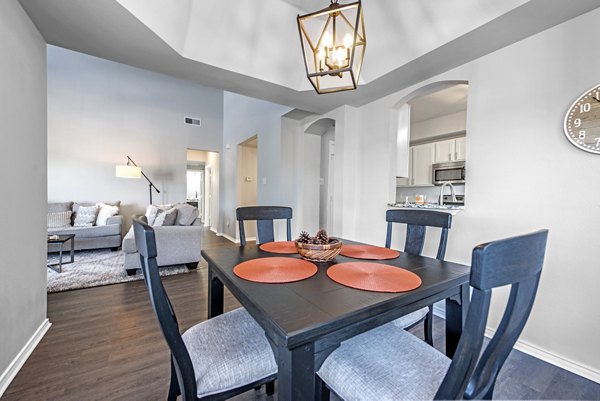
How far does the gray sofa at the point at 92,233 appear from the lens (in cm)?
410

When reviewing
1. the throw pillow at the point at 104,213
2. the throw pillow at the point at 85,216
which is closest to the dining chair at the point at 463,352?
the throw pillow at the point at 104,213

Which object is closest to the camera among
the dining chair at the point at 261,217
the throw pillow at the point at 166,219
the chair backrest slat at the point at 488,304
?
the chair backrest slat at the point at 488,304

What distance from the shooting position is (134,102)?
18.5ft

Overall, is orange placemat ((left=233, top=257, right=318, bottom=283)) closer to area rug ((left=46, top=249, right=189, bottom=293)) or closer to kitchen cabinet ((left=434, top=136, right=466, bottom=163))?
area rug ((left=46, top=249, right=189, bottom=293))

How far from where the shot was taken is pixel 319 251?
1.29 meters

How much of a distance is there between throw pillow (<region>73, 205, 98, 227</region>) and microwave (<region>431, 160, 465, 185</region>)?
244 inches

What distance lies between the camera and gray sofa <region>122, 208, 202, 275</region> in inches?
126

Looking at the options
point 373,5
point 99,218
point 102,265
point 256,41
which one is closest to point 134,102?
point 99,218

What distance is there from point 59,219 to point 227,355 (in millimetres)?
5189

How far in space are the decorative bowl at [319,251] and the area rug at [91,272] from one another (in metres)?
2.80

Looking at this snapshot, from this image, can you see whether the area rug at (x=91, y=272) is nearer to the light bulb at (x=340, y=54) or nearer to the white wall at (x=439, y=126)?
the light bulb at (x=340, y=54)

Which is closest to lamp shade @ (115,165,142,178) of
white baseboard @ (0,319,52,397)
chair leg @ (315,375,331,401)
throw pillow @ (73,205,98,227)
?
throw pillow @ (73,205,98,227)

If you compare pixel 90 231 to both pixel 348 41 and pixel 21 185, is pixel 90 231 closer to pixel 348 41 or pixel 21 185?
pixel 21 185

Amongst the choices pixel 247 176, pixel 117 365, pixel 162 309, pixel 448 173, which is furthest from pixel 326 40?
pixel 247 176
